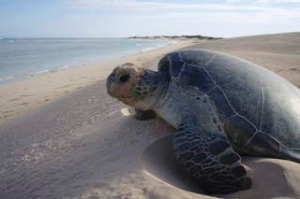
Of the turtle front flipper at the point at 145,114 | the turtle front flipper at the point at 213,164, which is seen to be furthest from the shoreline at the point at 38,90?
the turtle front flipper at the point at 213,164

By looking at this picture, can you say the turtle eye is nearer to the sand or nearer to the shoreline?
the sand

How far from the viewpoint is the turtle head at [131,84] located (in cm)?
347

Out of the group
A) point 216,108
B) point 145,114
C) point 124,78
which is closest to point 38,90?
point 145,114

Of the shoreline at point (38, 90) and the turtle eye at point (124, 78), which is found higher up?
the turtle eye at point (124, 78)

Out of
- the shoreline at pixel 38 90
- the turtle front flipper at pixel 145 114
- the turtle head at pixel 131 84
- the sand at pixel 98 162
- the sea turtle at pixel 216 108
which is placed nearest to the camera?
the sand at pixel 98 162

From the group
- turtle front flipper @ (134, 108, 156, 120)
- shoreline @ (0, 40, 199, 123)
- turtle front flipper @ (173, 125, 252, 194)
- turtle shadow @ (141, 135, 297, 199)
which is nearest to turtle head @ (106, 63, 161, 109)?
turtle front flipper @ (134, 108, 156, 120)

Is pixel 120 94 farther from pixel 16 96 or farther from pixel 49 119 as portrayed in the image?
pixel 16 96

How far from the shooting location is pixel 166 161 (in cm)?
312

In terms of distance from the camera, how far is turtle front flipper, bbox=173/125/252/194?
276 cm

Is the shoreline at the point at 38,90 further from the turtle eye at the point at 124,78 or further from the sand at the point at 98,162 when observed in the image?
the turtle eye at the point at 124,78

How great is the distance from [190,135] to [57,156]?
4.60 feet

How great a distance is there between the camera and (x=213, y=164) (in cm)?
281

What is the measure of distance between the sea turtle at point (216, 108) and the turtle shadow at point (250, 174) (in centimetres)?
7

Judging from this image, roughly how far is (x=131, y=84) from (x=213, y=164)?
1055 mm
